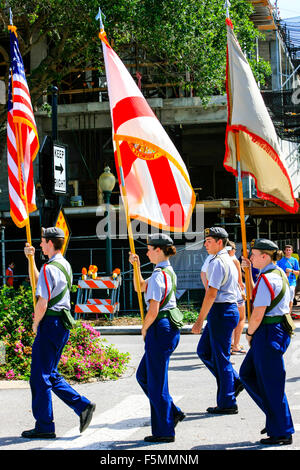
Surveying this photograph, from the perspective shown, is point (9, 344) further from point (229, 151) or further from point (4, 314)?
point (229, 151)

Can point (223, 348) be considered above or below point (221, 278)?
below

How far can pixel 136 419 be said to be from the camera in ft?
22.5

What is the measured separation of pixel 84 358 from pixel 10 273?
12726mm

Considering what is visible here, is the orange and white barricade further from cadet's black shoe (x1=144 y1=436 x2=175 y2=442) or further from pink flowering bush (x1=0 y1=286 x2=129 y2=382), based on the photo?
cadet's black shoe (x1=144 y1=436 x2=175 y2=442)

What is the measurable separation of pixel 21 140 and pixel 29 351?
9.74 ft

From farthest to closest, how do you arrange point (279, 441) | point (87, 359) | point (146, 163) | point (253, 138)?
point (87, 359) → point (146, 163) → point (253, 138) → point (279, 441)

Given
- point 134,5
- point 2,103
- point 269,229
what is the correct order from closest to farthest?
point 134,5
point 2,103
point 269,229

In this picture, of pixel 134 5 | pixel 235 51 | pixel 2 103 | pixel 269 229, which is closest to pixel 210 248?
pixel 235 51

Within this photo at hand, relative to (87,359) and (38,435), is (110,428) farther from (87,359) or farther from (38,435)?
(87,359)

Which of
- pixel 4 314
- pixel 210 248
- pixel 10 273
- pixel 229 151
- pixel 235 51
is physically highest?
pixel 235 51

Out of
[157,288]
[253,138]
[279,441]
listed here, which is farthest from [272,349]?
[253,138]

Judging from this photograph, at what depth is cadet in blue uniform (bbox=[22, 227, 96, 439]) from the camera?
5.94 m

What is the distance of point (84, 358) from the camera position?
30.4 feet

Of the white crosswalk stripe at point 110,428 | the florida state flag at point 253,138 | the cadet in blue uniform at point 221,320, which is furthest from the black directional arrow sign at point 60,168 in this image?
the cadet in blue uniform at point 221,320
